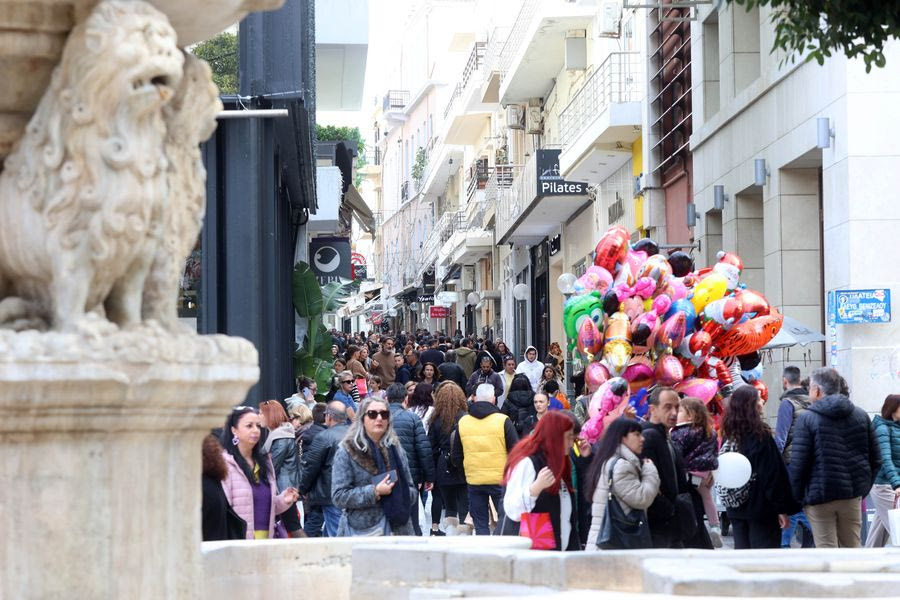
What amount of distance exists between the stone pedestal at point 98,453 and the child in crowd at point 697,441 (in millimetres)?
7651

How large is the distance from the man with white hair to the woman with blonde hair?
32 cm

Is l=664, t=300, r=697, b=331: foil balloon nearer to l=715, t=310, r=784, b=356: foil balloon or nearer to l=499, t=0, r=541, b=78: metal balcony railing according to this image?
l=715, t=310, r=784, b=356: foil balloon

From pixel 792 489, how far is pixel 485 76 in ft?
111

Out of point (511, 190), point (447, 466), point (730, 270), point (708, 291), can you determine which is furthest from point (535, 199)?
point (447, 466)

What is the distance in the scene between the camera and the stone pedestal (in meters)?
3.61

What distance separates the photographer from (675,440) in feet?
37.0

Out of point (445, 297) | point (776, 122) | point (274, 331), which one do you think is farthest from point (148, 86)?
point (445, 297)

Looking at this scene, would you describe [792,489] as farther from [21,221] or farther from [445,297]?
[445,297]

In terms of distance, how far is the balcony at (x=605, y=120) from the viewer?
91.0ft

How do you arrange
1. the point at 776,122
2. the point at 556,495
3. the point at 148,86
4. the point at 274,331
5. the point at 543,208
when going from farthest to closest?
1. the point at 543,208
2. the point at 776,122
3. the point at 274,331
4. the point at 556,495
5. the point at 148,86

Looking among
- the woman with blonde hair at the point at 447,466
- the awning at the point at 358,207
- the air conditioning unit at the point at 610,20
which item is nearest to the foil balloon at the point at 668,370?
the woman with blonde hair at the point at 447,466

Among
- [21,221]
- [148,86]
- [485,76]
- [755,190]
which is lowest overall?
[21,221]

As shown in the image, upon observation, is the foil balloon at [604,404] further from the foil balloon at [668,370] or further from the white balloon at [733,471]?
the white balloon at [733,471]

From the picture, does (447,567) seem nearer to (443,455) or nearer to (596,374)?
(443,455)
